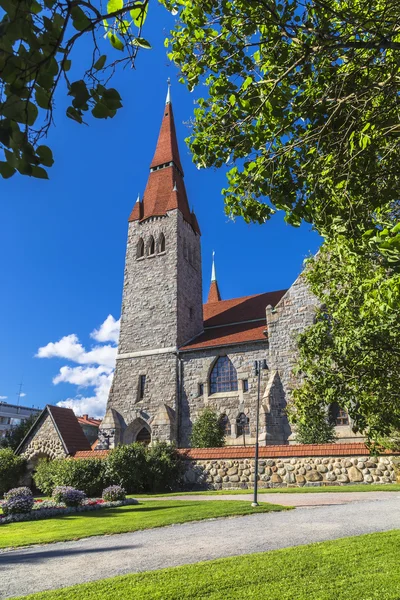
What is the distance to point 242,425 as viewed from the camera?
920 inches

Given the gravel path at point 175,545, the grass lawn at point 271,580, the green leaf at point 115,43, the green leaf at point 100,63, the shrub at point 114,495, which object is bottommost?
the shrub at point 114,495

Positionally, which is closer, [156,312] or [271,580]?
[271,580]

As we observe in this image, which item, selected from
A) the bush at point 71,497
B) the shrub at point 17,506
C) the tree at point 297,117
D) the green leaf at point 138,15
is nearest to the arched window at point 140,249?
the bush at point 71,497

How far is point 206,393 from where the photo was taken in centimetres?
2511

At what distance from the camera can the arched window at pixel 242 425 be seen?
2320cm

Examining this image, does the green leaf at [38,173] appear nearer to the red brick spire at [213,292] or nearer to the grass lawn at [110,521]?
the grass lawn at [110,521]

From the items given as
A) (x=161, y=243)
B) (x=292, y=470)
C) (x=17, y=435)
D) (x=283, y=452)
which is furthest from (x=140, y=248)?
(x=292, y=470)

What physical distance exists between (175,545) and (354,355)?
3.92 metres

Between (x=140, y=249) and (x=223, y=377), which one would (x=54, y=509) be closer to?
(x=223, y=377)

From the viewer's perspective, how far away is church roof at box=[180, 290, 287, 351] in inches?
1006

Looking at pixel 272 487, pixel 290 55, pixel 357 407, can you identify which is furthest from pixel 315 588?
pixel 272 487

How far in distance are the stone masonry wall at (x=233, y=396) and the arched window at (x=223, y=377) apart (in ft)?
0.90

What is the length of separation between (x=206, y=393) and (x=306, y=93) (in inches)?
851

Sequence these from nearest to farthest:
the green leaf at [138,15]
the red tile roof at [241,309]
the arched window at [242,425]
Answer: the green leaf at [138,15] → the arched window at [242,425] → the red tile roof at [241,309]
